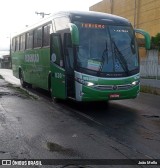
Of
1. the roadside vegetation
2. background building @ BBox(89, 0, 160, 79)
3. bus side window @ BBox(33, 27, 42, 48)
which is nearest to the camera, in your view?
bus side window @ BBox(33, 27, 42, 48)

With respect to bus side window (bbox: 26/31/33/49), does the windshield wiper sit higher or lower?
lower

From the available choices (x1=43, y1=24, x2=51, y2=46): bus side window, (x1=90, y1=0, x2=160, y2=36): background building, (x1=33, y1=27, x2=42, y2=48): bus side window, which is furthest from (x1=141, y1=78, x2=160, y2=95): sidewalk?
(x1=90, y1=0, x2=160, y2=36): background building

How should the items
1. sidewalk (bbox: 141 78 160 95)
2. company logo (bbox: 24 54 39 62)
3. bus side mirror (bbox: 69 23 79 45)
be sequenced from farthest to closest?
sidewalk (bbox: 141 78 160 95)
company logo (bbox: 24 54 39 62)
bus side mirror (bbox: 69 23 79 45)

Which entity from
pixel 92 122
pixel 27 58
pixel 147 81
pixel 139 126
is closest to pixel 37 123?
pixel 92 122

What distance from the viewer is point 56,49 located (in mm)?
13922

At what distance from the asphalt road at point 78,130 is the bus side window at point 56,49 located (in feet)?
5.20

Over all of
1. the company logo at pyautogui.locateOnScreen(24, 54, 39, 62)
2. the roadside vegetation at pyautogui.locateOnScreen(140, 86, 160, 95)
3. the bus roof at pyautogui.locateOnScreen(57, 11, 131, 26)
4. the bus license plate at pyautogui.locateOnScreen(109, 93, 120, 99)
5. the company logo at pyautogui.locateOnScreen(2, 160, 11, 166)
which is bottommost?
the roadside vegetation at pyautogui.locateOnScreen(140, 86, 160, 95)

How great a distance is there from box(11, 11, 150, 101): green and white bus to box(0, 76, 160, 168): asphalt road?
734 millimetres

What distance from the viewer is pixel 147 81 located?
25344 millimetres

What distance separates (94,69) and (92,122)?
2.05 meters

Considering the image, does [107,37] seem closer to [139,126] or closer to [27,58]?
[139,126]

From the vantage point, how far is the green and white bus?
12.3 metres

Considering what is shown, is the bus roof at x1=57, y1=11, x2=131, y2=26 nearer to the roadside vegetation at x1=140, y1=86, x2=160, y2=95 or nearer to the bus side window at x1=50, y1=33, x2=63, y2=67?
the bus side window at x1=50, y1=33, x2=63, y2=67

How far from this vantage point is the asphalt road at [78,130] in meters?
7.55
